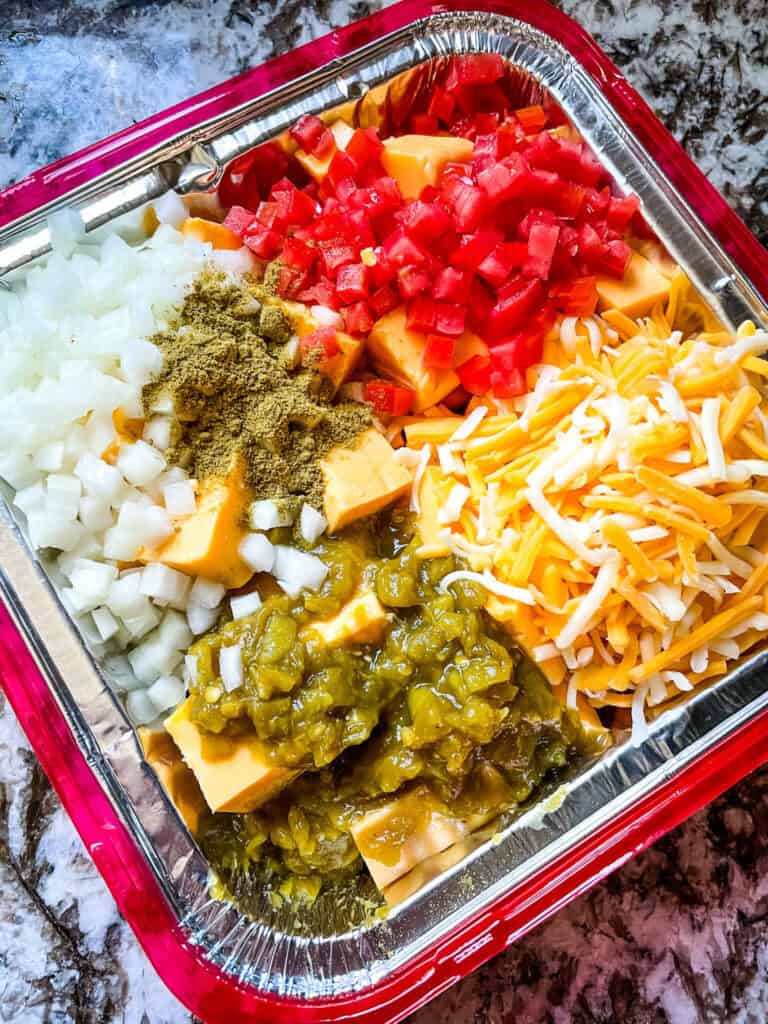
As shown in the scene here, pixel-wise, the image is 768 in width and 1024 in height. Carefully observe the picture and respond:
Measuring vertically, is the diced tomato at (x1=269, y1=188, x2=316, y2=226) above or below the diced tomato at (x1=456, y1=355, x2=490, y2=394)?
above

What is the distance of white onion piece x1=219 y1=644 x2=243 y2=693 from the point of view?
1.56 m

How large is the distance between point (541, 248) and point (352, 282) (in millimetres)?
355

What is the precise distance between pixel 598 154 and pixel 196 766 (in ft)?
4.65

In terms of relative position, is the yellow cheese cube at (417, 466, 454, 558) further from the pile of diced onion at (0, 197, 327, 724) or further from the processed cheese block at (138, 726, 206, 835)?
the processed cheese block at (138, 726, 206, 835)

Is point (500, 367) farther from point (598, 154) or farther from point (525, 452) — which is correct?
point (598, 154)

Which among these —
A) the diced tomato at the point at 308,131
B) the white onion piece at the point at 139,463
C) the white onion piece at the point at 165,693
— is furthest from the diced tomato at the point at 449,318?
the white onion piece at the point at 165,693

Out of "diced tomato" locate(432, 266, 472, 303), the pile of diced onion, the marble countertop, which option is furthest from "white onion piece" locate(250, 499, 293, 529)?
the marble countertop

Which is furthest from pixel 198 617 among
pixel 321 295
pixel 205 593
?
pixel 321 295

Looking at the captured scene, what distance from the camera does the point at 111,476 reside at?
1579 millimetres

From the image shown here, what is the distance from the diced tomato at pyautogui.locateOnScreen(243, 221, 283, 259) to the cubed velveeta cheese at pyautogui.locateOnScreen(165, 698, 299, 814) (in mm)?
861

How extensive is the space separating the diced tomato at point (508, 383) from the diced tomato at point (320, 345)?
307 mm

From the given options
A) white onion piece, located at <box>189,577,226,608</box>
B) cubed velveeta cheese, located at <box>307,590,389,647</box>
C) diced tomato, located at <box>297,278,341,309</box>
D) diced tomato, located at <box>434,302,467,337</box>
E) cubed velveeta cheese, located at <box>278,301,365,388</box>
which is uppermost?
Result: diced tomato, located at <box>297,278,341,309</box>

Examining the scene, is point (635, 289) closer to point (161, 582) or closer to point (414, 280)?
point (414, 280)

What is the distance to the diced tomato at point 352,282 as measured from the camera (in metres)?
1.70
